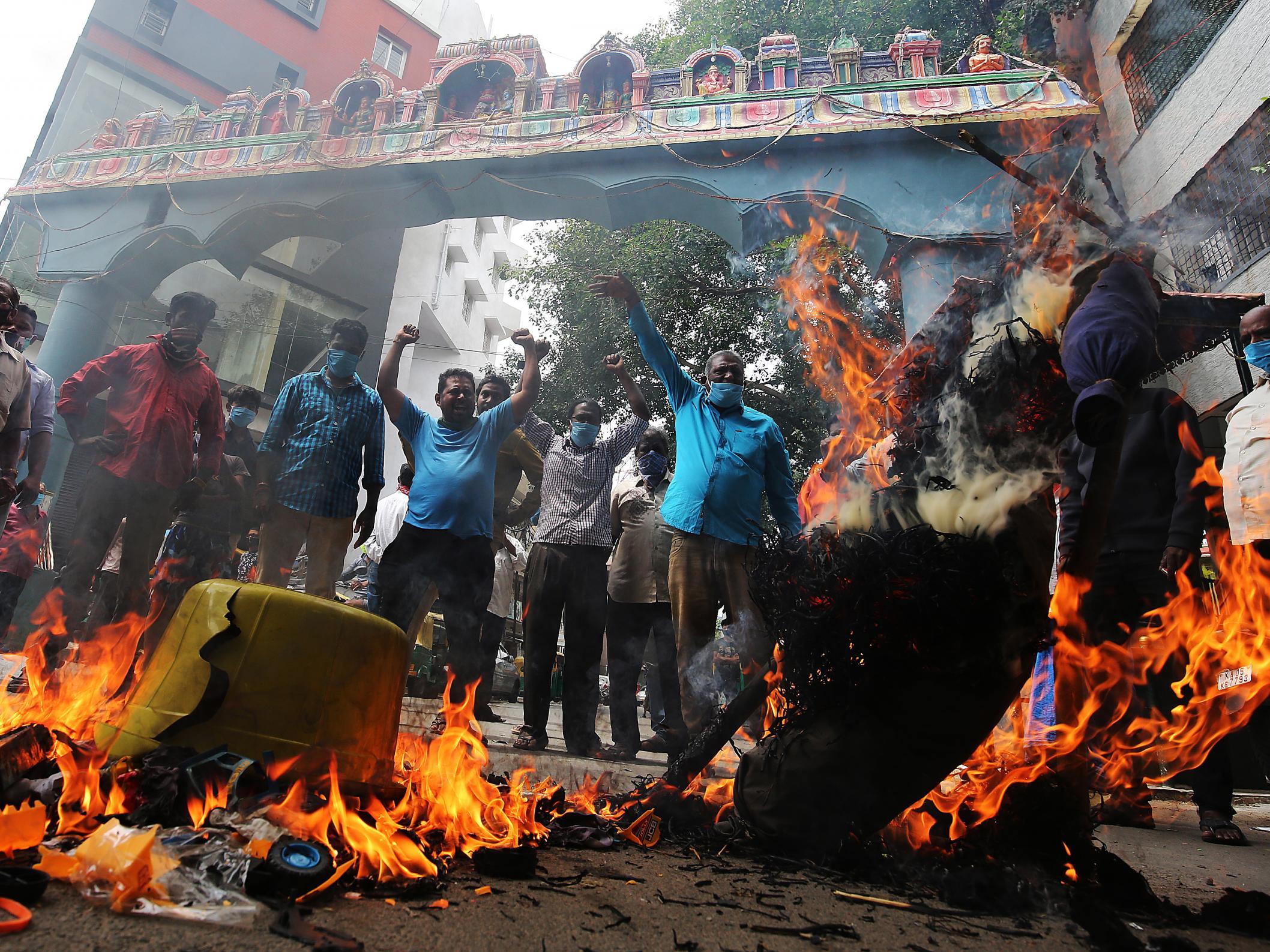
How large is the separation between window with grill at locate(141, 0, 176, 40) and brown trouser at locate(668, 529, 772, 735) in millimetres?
23086

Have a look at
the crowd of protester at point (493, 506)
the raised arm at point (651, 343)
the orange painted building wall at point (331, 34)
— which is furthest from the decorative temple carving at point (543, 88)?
the orange painted building wall at point (331, 34)

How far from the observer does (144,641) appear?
4.56 m

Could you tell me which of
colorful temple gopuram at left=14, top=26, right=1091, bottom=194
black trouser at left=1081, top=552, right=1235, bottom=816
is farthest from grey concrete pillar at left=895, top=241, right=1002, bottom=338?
black trouser at left=1081, top=552, right=1235, bottom=816

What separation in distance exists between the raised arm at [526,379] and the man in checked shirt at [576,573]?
48 cm

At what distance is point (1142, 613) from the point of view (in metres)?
3.48

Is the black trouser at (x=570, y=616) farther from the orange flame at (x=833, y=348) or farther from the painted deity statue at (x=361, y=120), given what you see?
the painted deity statue at (x=361, y=120)

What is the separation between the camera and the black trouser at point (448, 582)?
13.6 ft

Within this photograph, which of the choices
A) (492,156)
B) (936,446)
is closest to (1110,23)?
(492,156)

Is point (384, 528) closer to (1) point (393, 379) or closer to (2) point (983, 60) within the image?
(1) point (393, 379)

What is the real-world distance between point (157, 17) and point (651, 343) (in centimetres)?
2275

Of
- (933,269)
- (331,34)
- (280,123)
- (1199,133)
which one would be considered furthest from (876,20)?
(331,34)

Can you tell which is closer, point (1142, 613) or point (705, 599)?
point (1142, 613)

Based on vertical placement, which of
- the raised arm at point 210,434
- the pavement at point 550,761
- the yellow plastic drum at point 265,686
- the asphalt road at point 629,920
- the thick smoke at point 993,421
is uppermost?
the raised arm at point 210,434

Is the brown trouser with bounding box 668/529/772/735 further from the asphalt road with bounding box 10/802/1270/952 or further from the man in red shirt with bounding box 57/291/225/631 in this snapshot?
the man in red shirt with bounding box 57/291/225/631
